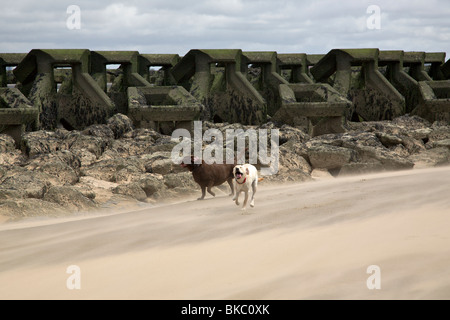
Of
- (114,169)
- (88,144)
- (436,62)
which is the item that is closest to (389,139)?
(114,169)

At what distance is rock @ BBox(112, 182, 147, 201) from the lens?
9.12 metres

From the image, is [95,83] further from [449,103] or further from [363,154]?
[449,103]

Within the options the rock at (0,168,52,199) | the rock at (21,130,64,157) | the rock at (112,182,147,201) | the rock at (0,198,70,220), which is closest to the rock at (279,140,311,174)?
the rock at (112,182,147,201)

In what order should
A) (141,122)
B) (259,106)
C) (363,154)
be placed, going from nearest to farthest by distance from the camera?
(363,154) < (141,122) < (259,106)

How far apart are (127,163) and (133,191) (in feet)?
6.66

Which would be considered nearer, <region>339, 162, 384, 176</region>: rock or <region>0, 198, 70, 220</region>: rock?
<region>0, 198, 70, 220</region>: rock

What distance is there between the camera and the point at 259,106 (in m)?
17.4

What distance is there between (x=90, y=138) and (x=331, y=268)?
9.87m

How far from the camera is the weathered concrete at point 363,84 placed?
1941 cm

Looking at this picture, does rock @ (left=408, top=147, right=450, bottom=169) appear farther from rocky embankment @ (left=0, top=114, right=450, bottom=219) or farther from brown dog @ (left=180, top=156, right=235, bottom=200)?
brown dog @ (left=180, top=156, right=235, bottom=200)

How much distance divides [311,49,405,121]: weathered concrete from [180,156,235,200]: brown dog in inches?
438

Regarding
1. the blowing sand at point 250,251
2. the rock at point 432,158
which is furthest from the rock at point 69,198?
the rock at point 432,158

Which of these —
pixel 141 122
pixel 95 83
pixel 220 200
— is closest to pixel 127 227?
pixel 220 200

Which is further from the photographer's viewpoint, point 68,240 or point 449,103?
point 449,103
